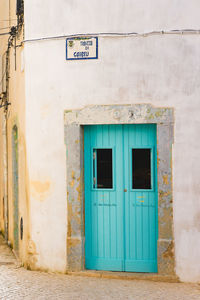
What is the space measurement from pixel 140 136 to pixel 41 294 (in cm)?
274

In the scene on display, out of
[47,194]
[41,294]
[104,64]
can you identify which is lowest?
[41,294]

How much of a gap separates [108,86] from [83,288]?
297 cm

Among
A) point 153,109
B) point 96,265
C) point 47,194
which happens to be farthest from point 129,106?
point 96,265

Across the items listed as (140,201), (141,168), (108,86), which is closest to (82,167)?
(141,168)

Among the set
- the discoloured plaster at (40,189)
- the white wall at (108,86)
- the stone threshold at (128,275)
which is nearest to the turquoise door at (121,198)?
the stone threshold at (128,275)

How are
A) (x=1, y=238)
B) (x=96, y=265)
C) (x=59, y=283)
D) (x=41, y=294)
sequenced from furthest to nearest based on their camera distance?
(x=1, y=238)
(x=96, y=265)
(x=59, y=283)
(x=41, y=294)

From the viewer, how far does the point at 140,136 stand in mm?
7707

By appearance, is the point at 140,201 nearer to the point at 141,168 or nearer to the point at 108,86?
the point at 141,168

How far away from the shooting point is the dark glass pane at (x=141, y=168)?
25.4 ft

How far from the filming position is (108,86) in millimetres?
7594

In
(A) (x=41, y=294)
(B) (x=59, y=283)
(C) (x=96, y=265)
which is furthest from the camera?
(C) (x=96, y=265)

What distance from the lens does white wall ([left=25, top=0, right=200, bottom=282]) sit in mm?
7352

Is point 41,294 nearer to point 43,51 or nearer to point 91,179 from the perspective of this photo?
point 91,179

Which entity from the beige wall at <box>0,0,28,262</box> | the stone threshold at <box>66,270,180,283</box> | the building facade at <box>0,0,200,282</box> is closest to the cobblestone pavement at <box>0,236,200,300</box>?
the stone threshold at <box>66,270,180,283</box>
